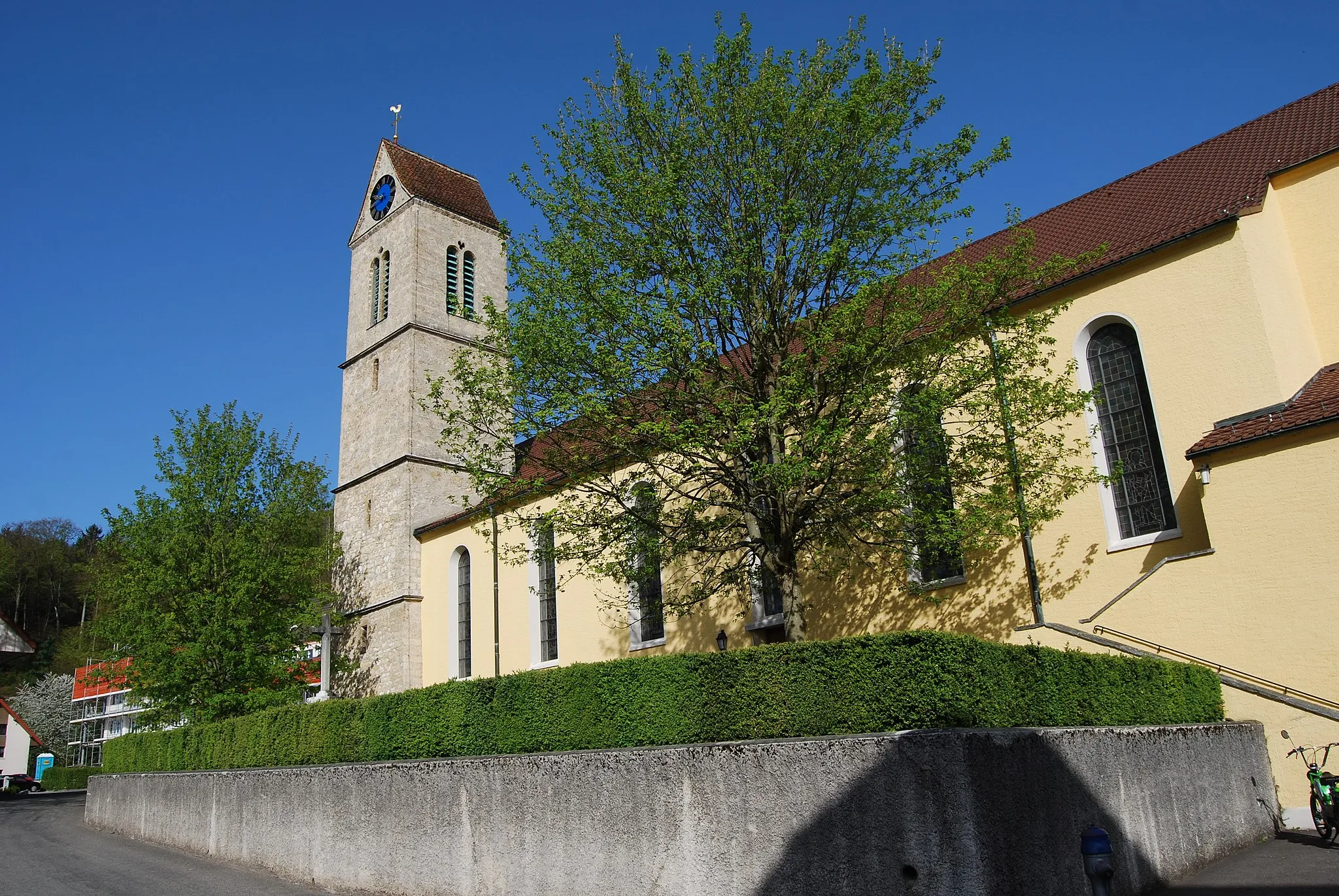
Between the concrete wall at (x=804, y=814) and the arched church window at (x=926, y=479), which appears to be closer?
the concrete wall at (x=804, y=814)

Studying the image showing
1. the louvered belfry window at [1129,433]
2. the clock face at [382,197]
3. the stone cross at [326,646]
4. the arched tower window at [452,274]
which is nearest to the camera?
the louvered belfry window at [1129,433]

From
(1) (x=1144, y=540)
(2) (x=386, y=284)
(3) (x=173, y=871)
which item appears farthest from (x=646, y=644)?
(2) (x=386, y=284)

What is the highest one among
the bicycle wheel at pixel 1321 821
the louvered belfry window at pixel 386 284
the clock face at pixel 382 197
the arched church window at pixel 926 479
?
the clock face at pixel 382 197

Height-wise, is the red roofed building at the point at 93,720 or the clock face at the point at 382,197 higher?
the clock face at the point at 382,197

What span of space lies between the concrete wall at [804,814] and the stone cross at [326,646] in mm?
14429

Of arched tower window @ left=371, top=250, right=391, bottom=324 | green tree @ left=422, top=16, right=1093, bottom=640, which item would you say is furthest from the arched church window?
arched tower window @ left=371, top=250, right=391, bottom=324

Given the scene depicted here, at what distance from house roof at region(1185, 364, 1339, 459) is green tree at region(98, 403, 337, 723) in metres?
21.6

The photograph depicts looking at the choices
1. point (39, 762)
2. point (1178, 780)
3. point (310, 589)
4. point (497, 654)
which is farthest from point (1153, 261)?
point (39, 762)

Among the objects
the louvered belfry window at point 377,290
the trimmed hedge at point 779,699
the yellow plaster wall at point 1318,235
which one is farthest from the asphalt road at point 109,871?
the yellow plaster wall at point 1318,235

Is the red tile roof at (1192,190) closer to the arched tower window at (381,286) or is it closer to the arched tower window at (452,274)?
the arched tower window at (452,274)

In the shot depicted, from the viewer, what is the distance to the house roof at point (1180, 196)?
15297 millimetres

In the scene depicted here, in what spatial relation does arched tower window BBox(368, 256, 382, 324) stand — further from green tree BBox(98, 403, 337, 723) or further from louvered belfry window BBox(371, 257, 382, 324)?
green tree BBox(98, 403, 337, 723)

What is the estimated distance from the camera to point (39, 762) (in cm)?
6234

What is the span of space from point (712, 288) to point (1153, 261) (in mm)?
7903
